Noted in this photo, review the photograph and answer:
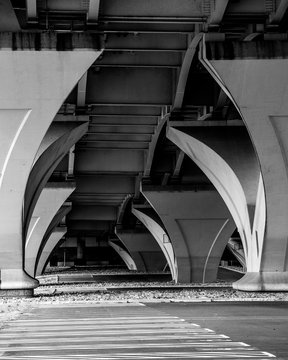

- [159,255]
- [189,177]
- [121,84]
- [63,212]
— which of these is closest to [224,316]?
[121,84]

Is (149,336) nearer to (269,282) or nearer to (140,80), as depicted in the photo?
(269,282)

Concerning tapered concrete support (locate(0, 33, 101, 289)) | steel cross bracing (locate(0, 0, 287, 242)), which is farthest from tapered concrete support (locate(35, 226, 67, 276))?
tapered concrete support (locate(0, 33, 101, 289))

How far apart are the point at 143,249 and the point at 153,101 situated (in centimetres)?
5368


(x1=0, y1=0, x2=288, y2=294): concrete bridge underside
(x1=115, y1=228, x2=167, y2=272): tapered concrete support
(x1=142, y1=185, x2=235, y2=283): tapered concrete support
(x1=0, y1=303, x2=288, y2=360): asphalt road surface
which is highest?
(x1=0, y1=0, x2=288, y2=294): concrete bridge underside

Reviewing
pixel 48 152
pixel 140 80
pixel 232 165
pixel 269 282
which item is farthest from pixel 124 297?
pixel 140 80

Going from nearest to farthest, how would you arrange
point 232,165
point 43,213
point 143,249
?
1. point 232,165
2. point 43,213
3. point 143,249

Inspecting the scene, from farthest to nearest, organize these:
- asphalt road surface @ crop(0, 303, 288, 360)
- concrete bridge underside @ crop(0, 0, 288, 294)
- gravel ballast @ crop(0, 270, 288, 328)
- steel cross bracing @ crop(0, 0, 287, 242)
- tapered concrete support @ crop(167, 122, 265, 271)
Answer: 1. tapered concrete support @ crop(167, 122, 265, 271)
2. concrete bridge underside @ crop(0, 0, 288, 294)
3. steel cross bracing @ crop(0, 0, 287, 242)
4. gravel ballast @ crop(0, 270, 288, 328)
5. asphalt road surface @ crop(0, 303, 288, 360)

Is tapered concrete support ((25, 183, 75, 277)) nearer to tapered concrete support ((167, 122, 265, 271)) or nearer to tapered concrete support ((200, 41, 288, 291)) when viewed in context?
tapered concrete support ((167, 122, 265, 271))

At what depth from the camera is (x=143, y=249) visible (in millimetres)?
87875

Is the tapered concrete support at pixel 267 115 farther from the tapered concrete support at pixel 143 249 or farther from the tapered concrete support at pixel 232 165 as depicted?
the tapered concrete support at pixel 143 249

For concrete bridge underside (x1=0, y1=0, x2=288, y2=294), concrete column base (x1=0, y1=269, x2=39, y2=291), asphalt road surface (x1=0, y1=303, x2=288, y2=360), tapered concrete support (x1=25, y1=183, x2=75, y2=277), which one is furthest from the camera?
tapered concrete support (x1=25, y1=183, x2=75, y2=277)

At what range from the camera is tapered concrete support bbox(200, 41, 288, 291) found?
82.6 feet

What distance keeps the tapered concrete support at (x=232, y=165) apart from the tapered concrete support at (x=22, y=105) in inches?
352

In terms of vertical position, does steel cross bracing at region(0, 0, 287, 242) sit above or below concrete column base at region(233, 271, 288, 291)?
above
